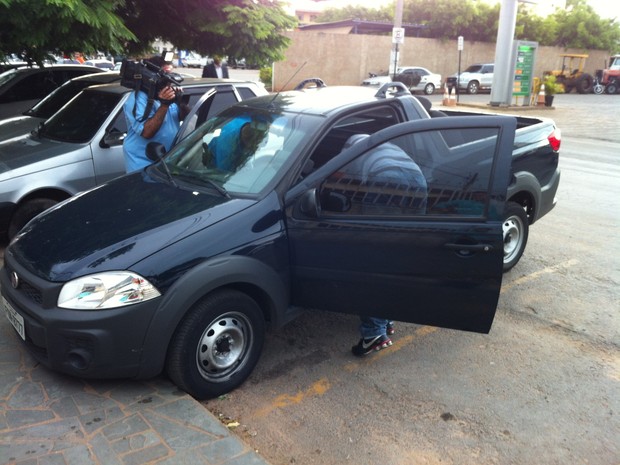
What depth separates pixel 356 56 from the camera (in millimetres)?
34125

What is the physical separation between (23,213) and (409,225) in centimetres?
387

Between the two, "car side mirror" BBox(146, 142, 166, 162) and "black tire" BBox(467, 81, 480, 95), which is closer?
"car side mirror" BBox(146, 142, 166, 162)

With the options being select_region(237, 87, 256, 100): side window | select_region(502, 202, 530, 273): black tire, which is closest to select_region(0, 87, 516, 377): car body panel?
select_region(502, 202, 530, 273): black tire

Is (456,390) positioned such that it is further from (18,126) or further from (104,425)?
(18,126)

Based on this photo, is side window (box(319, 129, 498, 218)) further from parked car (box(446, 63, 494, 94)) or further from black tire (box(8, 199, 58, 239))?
parked car (box(446, 63, 494, 94))

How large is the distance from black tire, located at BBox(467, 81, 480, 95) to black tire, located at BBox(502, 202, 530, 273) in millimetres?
29808

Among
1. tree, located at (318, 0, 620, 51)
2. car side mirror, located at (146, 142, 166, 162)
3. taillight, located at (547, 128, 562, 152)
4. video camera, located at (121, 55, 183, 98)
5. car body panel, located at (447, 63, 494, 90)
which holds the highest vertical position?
tree, located at (318, 0, 620, 51)

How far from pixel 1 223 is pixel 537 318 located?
4839mm

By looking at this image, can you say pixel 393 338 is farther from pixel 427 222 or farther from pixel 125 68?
pixel 125 68

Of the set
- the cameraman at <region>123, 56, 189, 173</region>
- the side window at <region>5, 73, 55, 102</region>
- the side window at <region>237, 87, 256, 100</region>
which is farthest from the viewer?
the side window at <region>5, 73, 55, 102</region>

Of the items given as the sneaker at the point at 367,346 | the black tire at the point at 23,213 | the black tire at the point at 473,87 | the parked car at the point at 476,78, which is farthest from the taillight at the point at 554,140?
the black tire at the point at 473,87

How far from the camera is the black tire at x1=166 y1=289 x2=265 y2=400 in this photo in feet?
10.5

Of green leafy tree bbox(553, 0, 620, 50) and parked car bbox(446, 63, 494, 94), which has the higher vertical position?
green leafy tree bbox(553, 0, 620, 50)

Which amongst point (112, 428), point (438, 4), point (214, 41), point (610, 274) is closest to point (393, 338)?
point (112, 428)
